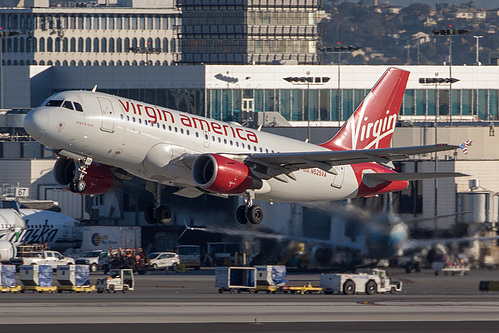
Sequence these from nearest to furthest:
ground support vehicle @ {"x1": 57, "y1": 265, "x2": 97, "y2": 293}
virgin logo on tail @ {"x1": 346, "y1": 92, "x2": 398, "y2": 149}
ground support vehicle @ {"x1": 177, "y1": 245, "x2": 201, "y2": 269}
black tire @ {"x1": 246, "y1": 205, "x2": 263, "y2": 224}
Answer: black tire @ {"x1": 246, "y1": 205, "x2": 263, "y2": 224}, virgin logo on tail @ {"x1": 346, "y1": 92, "x2": 398, "y2": 149}, ground support vehicle @ {"x1": 57, "y1": 265, "x2": 97, "y2": 293}, ground support vehicle @ {"x1": 177, "y1": 245, "x2": 201, "y2": 269}

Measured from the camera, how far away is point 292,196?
68062 mm

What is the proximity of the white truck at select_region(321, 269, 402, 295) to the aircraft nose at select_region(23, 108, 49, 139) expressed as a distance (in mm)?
31366

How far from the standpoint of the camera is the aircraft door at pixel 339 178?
6994cm

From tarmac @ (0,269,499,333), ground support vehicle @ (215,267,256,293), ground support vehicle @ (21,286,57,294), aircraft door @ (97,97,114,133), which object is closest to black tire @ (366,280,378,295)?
tarmac @ (0,269,499,333)

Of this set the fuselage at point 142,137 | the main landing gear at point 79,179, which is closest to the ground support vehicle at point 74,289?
the main landing gear at point 79,179

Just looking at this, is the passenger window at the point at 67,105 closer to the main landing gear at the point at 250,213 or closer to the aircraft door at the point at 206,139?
the aircraft door at the point at 206,139

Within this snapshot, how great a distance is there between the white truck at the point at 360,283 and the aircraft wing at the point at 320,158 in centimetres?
1679

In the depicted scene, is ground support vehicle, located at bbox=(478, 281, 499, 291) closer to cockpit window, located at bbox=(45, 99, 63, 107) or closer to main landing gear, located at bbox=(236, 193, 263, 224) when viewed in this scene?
main landing gear, located at bbox=(236, 193, 263, 224)

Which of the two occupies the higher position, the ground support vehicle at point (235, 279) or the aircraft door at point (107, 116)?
the aircraft door at point (107, 116)

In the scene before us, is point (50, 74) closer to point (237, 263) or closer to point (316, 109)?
point (316, 109)

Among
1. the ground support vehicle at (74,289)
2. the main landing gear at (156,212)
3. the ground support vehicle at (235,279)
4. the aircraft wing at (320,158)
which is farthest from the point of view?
the ground support vehicle at (235,279)

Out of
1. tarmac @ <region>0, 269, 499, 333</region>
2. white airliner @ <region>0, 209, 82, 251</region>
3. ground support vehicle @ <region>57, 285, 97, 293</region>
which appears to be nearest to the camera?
tarmac @ <region>0, 269, 499, 333</region>

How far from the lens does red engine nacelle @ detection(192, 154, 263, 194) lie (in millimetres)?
61125

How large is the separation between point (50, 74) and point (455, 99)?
2868 inches
